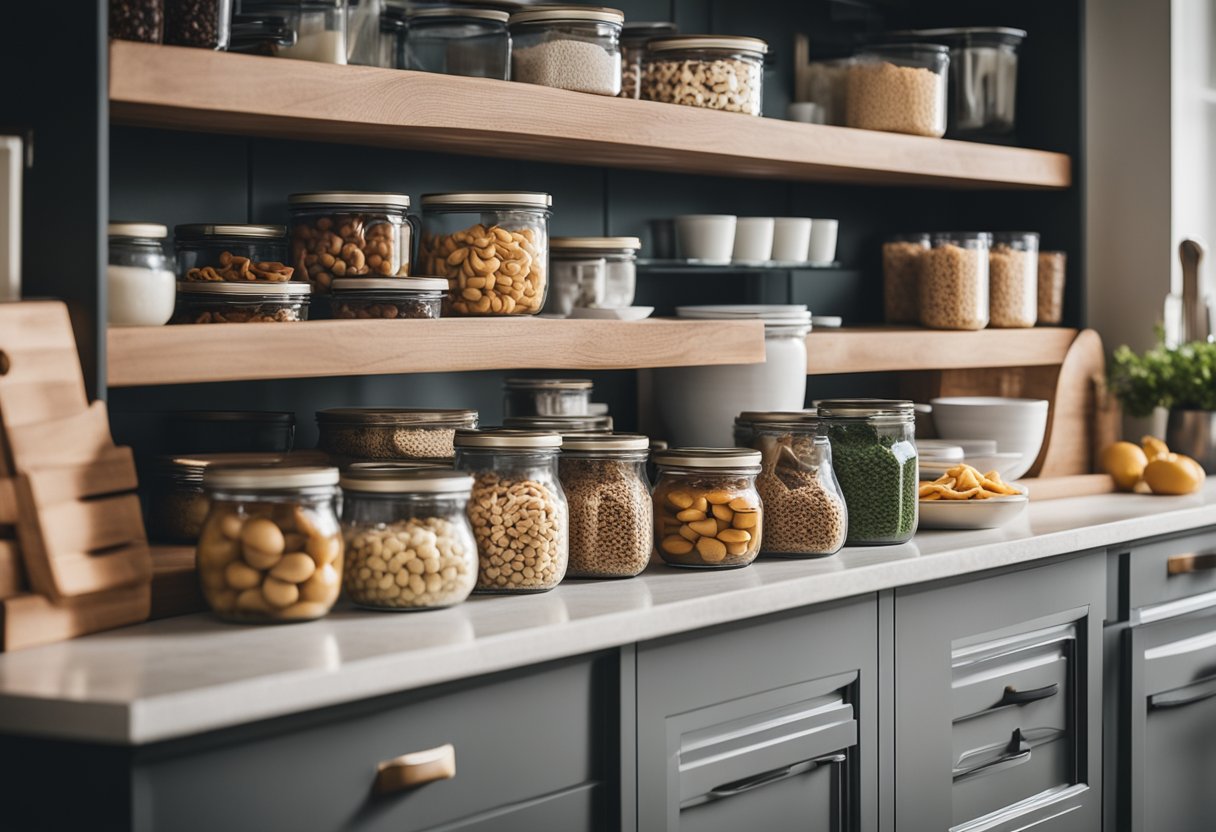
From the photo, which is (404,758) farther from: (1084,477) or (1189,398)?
(1189,398)

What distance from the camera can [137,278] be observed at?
5.83ft

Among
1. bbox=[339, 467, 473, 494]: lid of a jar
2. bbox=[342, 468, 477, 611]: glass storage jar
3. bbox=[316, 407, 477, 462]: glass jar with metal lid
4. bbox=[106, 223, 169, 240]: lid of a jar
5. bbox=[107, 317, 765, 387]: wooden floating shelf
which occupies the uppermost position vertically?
bbox=[106, 223, 169, 240]: lid of a jar

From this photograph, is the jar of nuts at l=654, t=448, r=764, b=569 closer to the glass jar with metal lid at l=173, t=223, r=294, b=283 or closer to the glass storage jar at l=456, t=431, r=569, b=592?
the glass storage jar at l=456, t=431, r=569, b=592

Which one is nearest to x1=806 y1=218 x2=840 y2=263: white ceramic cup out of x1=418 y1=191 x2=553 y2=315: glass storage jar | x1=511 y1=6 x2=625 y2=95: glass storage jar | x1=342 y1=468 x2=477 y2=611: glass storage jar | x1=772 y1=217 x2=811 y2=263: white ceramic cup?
x1=772 y1=217 x2=811 y2=263: white ceramic cup

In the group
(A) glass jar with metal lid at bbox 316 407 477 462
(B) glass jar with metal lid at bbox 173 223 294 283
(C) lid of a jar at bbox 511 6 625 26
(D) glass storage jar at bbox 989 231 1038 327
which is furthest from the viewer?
(D) glass storage jar at bbox 989 231 1038 327

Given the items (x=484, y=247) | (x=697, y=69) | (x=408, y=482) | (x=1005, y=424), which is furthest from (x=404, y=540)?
(x=1005, y=424)

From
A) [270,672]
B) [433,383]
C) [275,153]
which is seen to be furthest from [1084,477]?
[270,672]

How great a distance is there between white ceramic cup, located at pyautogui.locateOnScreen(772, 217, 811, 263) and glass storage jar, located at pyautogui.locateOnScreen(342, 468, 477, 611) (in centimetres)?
116

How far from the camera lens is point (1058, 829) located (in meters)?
2.44

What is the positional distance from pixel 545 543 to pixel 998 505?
901 mm

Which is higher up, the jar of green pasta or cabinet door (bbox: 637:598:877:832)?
the jar of green pasta

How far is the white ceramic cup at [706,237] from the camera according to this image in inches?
103

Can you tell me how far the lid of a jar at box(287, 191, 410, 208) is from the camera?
2.00 m

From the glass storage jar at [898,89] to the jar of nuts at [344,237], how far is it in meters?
1.11
